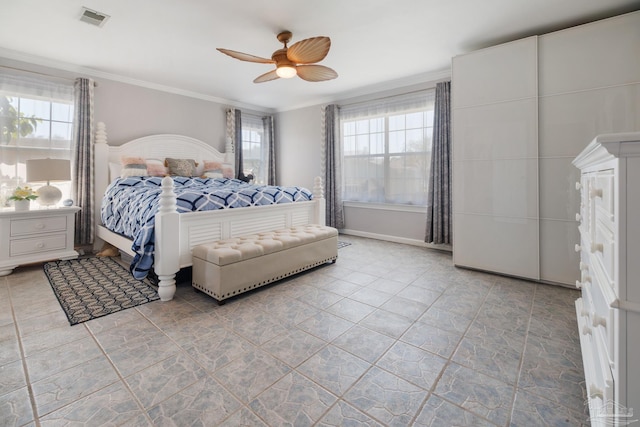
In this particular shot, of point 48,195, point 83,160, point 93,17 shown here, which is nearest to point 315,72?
point 93,17

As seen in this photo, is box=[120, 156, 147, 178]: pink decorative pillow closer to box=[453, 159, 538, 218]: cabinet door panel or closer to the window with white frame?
the window with white frame

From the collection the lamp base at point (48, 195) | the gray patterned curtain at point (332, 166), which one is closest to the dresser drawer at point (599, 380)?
the gray patterned curtain at point (332, 166)

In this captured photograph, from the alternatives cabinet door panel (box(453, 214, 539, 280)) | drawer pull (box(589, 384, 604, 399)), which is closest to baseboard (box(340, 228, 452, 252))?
cabinet door panel (box(453, 214, 539, 280))

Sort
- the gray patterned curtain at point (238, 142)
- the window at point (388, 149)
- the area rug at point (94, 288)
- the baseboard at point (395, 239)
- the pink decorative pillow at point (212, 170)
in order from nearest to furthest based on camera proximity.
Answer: the area rug at point (94, 288) < the baseboard at point (395, 239) < the window at point (388, 149) < the pink decorative pillow at point (212, 170) < the gray patterned curtain at point (238, 142)

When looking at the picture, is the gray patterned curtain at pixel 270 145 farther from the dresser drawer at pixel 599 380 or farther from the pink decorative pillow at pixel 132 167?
the dresser drawer at pixel 599 380

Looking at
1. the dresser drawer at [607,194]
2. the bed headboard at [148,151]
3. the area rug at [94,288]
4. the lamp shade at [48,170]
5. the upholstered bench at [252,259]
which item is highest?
the bed headboard at [148,151]

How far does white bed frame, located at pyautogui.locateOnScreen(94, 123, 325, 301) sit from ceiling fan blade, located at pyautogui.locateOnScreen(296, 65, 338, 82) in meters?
1.21

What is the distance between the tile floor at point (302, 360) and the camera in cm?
124

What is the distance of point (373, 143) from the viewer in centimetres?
475

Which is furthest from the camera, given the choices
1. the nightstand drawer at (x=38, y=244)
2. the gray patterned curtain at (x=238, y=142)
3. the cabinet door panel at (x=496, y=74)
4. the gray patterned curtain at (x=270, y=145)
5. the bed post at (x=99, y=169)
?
the gray patterned curtain at (x=270, y=145)

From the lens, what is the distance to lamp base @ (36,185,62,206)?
333cm

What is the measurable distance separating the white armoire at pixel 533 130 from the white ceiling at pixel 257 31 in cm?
25

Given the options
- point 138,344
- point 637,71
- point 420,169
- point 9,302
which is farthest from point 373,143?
point 9,302

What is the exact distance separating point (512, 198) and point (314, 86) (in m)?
3.16
